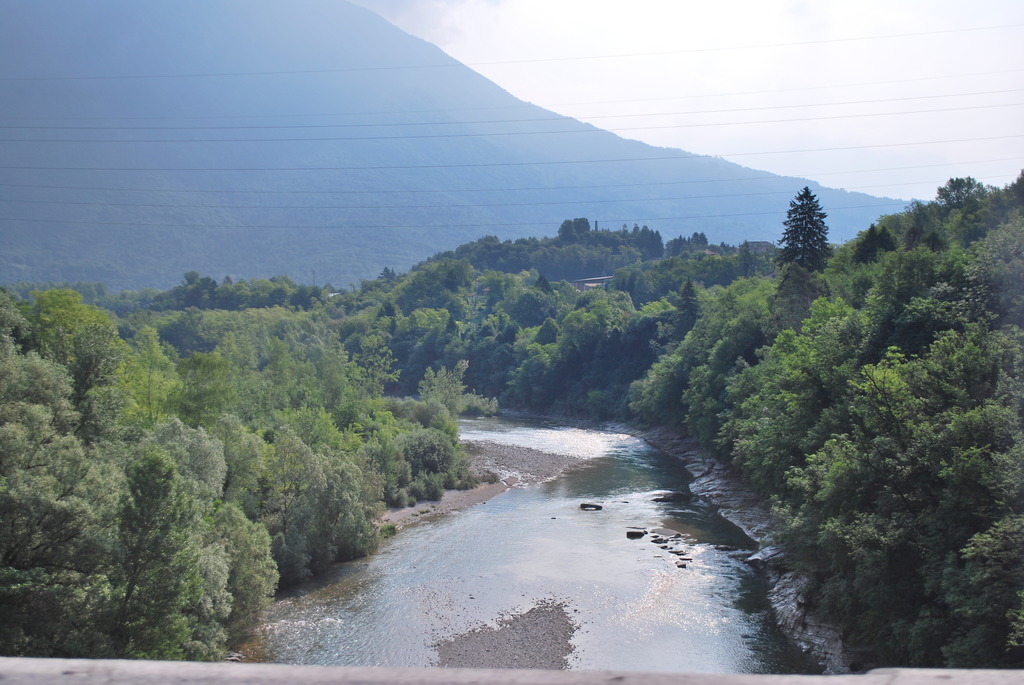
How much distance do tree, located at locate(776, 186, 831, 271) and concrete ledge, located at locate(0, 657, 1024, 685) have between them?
65.1m

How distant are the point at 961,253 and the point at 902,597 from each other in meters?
21.5

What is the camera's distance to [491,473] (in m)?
54.2

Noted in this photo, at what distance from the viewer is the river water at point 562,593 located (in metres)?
24.9

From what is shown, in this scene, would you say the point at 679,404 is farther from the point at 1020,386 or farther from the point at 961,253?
the point at 1020,386

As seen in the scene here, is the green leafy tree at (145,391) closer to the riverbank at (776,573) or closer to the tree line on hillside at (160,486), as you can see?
the tree line on hillside at (160,486)

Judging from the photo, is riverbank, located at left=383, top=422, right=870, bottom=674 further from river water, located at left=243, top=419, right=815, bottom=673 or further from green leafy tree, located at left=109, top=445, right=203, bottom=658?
green leafy tree, located at left=109, top=445, right=203, bottom=658

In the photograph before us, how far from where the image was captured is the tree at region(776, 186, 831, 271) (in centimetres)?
6406

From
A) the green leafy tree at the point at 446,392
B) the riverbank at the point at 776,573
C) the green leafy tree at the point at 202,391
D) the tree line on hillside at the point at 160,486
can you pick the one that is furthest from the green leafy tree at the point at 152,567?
the green leafy tree at the point at 446,392

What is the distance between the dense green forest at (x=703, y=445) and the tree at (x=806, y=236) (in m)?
0.16

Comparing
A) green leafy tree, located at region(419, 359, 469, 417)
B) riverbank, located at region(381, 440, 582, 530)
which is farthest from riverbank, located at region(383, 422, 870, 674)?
green leafy tree, located at region(419, 359, 469, 417)

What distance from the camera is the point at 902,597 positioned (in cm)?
2261

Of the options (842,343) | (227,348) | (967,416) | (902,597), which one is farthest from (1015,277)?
(227,348)

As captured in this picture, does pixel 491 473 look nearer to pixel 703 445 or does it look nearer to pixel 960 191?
pixel 703 445

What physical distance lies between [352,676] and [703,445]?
187ft
